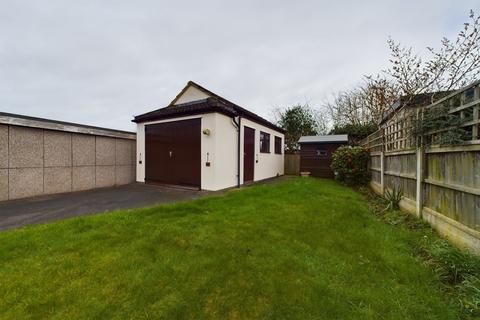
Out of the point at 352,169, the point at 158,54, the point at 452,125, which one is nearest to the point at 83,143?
the point at 158,54

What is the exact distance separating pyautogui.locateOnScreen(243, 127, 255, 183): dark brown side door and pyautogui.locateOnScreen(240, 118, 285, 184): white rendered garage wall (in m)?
0.27

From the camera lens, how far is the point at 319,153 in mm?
11906

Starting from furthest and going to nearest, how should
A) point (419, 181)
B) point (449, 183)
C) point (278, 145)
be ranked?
1. point (278, 145)
2. point (419, 181)
3. point (449, 183)

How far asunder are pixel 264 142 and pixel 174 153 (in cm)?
487

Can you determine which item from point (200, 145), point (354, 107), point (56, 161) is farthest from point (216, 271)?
point (354, 107)

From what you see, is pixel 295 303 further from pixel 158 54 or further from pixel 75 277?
pixel 158 54

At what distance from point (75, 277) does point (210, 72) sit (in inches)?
464

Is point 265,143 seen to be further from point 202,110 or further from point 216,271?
point 216,271

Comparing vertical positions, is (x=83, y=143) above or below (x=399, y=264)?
above

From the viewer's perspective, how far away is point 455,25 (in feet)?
20.0

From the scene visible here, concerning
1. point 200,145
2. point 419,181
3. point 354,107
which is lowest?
point 419,181

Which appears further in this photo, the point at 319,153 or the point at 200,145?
the point at 319,153

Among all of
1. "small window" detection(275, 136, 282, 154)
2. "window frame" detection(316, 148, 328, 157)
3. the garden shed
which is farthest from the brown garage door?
"window frame" detection(316, 148, 328, 157)

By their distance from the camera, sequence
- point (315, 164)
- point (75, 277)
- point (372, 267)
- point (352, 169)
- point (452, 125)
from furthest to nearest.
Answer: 1. point (315, 164)
2. point (352, 169)
3. point (452, 125)
4. point (372, 267)
5. point (75, 277)
